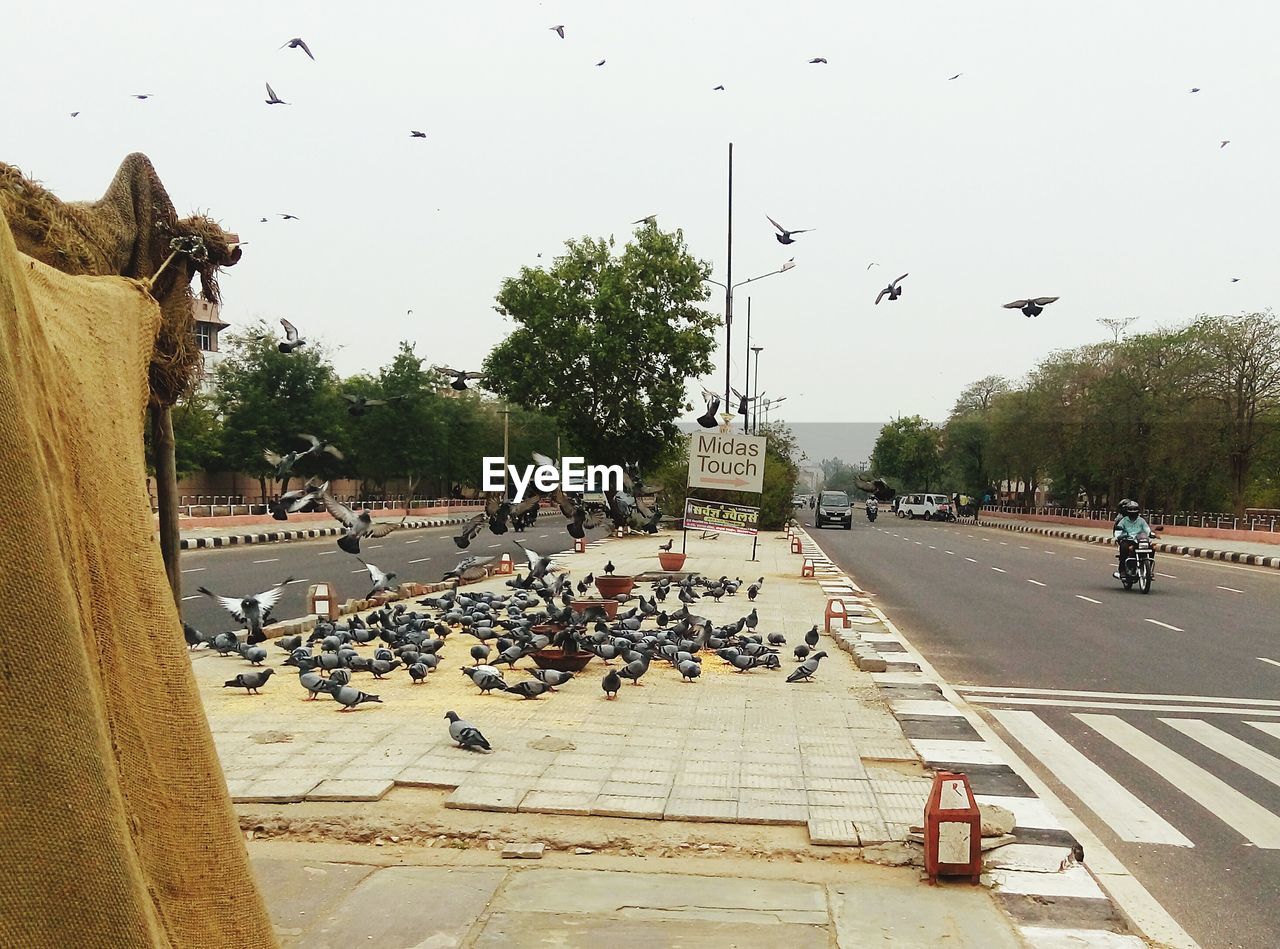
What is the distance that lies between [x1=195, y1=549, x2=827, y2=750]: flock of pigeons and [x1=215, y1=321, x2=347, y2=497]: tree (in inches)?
1365

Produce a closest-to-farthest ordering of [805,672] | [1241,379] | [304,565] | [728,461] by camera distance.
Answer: [805,672]
[728,461]
[304,565]
[1241,379]

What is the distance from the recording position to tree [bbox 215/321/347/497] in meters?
45.4

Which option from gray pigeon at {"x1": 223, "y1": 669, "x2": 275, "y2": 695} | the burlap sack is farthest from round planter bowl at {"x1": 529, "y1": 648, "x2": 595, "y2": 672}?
the burlap sack

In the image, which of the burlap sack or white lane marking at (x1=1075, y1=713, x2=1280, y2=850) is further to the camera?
white lane marking at (x1=1075, y1=713, x2=1280, y2=850)

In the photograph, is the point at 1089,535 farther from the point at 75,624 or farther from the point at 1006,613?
the point at 75,624

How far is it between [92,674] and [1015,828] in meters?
5.54

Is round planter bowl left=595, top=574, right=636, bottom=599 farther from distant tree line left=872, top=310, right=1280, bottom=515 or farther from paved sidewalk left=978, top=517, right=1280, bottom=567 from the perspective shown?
distant tree line left=872, top=310, right=1280, bottom=515

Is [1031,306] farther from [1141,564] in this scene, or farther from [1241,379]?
[1241,379]

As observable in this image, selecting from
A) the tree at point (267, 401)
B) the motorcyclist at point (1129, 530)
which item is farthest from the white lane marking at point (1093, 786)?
the tree at point (267, 401)

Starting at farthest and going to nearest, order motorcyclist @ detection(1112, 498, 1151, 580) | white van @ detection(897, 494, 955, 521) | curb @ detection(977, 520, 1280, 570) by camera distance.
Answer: white van @ detection(897, 494, 955, 521), curb @ detection(977, 520, 1280, 570), motorcyclist @ detection(1112, 498, 1151, 580)

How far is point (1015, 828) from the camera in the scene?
19.1 ft

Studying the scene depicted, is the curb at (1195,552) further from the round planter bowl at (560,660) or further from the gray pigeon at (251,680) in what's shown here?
the gray pigeon at (251,680)

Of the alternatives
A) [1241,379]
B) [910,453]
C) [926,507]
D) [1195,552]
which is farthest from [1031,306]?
[910,453]

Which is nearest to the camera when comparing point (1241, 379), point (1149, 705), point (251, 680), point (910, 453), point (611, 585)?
point (251, 680)
